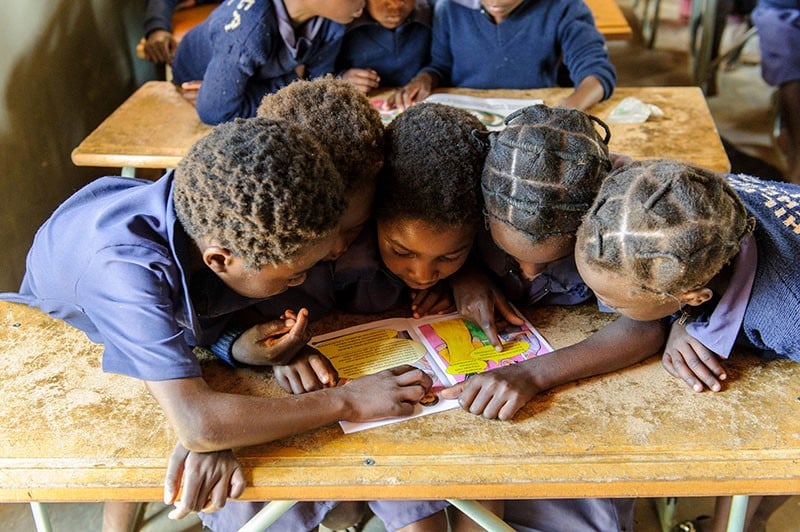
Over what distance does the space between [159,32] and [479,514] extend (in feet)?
7.72

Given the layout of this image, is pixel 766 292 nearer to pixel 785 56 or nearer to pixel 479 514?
pixel 479 514

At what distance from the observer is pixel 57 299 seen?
1.43 metres

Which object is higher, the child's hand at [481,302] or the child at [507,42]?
the child at [507,42]

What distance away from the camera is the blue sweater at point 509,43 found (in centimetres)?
257

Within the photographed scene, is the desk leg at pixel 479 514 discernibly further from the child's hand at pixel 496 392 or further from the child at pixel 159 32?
the child at pixel 159 32

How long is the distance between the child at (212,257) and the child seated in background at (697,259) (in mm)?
422

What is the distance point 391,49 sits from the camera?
257 centimetres

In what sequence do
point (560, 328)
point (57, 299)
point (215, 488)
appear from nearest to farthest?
1. point (215, 488)
2. point (57, 299)
3. point (560, 328)

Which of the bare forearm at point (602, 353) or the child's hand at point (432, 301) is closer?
the bare forearm at point (602, 353)

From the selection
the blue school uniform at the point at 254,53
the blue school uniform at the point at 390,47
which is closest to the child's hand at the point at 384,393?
the blue school uniform at the point at 254,53

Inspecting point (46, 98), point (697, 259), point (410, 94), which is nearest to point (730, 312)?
point (697, 259)

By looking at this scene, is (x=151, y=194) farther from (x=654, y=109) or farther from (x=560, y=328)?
(x=654, y=109)

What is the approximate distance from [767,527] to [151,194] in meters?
1.69

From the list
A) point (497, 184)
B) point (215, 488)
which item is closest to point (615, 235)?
point (497, 184)
